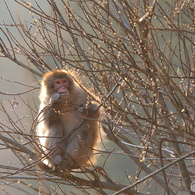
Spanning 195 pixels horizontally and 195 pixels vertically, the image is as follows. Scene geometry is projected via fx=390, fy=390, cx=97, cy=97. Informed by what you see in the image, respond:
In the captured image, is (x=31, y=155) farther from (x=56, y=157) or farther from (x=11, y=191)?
(x=11, y=191)

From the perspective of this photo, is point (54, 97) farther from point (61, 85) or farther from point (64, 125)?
point (64, 125)

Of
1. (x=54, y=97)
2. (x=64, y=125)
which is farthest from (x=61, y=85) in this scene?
(x=64, y=125)

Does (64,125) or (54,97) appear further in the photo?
(64,125)

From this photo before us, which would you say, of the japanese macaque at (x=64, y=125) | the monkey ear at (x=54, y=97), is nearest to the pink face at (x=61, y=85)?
the japanese macaque at (x=64, y=125)

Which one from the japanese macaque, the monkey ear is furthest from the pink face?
the monkey ear

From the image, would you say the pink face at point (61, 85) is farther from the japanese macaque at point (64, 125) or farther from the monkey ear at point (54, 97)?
the monkey ear at point (54, 97)

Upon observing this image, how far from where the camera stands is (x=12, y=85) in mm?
10914

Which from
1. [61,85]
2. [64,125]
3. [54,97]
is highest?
Answer: [61,85]

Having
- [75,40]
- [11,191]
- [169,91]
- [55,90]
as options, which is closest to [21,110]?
[11,191]

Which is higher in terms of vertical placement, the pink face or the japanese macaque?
the pink face

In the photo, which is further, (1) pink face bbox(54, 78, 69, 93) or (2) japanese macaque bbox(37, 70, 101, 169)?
(1) pink face bbox(54, 78, 69, 93)

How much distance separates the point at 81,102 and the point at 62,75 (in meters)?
0.47

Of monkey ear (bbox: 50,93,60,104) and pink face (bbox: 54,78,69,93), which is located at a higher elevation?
pink face (bbox: 54,78,69,93)

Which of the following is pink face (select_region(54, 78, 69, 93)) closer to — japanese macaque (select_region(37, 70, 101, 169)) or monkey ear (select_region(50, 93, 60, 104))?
japanese macaque (select_region(37, 70, 101, 169))
